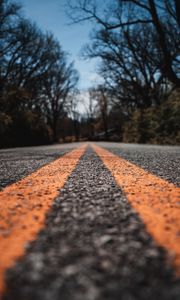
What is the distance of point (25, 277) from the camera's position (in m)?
0.79

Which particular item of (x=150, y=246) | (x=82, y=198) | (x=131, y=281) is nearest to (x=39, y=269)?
(x=131, y=281)

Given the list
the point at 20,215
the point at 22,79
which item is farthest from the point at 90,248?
the point at 22,79

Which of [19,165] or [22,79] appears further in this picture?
[22,79]

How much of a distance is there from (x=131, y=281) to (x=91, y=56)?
78.2 feet

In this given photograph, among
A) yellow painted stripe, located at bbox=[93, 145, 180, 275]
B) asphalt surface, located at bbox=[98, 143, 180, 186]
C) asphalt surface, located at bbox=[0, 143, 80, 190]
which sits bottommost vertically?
asphalt surface, located at bbox=[98, 143, 180, 186]

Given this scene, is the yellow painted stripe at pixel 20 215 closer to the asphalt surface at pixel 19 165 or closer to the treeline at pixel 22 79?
the asphalt surface at pixel 19 165

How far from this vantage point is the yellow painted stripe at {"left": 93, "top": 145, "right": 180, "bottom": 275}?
1.03 metres

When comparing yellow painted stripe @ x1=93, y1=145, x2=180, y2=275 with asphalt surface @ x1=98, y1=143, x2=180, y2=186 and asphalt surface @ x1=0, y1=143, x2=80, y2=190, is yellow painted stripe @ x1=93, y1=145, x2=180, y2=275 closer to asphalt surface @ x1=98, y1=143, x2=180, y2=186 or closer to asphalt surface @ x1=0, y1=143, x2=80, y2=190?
asphalt surface @ x1=98, y1=143, x2=180, y2=186

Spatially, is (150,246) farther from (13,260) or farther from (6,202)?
(6,202)

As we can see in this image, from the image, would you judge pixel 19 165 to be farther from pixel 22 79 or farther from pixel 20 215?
pixel 22 79

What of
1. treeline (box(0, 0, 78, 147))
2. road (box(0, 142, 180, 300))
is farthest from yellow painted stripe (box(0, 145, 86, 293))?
treeline (box(0, 0, 78, 147))

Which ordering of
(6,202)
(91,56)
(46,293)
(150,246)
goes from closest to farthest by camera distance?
(46,293), (150,246), (6,202), (91,56)

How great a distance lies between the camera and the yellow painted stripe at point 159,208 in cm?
103

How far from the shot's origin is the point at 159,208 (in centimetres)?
153
